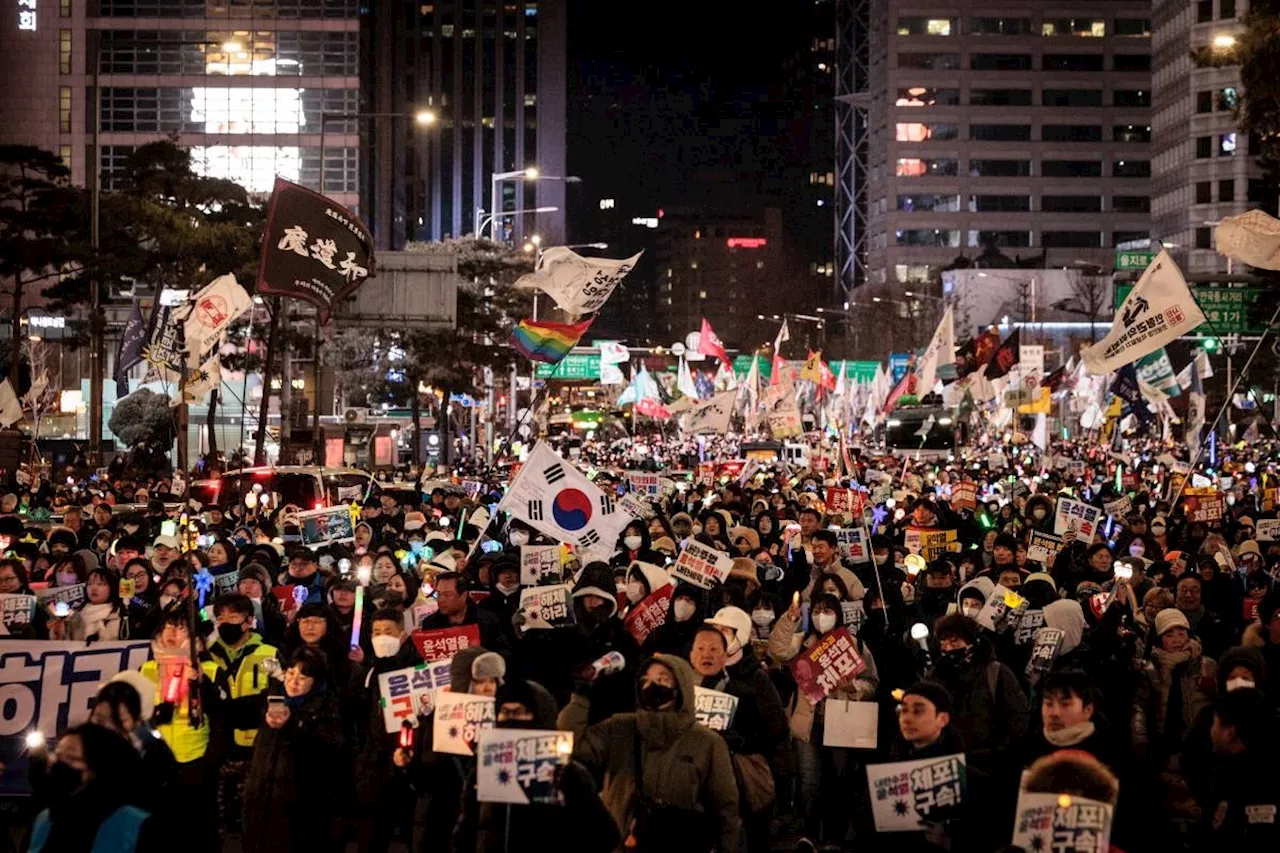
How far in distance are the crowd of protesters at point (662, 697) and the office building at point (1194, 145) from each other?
81.1 m

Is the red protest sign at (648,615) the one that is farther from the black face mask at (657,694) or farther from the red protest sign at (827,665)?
the black face mask at (657,694)

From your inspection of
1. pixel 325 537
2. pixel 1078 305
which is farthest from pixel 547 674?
pixel 1078 305

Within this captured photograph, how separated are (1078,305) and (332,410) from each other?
150 ft

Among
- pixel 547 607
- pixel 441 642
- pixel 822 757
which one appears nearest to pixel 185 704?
pixel 441 642

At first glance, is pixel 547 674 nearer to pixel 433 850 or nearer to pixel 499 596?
pixel 433 850

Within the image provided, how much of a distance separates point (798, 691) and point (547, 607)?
1.41 meters

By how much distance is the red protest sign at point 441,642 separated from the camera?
8.81 metres

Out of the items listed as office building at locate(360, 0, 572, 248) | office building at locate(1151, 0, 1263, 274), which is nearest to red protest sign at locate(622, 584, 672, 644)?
office building at locate(1151, 0, 1263, 274)

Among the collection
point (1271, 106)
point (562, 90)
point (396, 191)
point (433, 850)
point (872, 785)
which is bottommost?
point (433, 850)

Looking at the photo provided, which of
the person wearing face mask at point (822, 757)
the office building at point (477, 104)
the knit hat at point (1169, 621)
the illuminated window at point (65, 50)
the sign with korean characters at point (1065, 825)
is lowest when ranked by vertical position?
the person wearing face mask at point (822, 757)

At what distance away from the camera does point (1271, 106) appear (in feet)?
73.5

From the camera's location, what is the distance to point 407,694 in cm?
810

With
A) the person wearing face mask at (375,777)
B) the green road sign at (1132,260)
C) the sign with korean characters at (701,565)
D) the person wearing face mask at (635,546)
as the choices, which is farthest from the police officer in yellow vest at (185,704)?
the green road sign at (1132,260)

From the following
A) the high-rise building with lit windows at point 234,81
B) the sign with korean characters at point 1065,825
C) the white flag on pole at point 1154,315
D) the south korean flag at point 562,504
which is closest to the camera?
the sign with korean characters at point 1065,825
